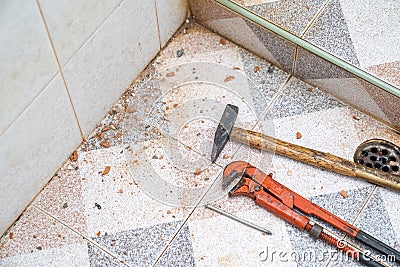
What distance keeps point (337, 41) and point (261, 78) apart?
20 centimetres

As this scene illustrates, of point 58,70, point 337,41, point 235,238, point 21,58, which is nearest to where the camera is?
point 21,58

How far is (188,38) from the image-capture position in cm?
152

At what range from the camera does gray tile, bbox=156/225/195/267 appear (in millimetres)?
1244

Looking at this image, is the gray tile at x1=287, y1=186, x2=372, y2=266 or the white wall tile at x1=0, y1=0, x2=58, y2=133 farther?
the gray tile at x1=287, y1=186, x2=372, y2=266

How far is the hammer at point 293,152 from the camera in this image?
129 cm

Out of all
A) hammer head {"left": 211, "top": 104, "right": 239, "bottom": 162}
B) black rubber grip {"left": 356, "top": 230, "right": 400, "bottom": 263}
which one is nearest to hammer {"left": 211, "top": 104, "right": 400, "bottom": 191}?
hammer head {"left": 211, "top": 104, "right": 239, "bottom": 162}

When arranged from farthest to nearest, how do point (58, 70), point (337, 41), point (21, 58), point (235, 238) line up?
1. point (337, 41)
2. point (235, 238)
3. point (58, 70)
4. point (21, 58)

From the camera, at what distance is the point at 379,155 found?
1.35m

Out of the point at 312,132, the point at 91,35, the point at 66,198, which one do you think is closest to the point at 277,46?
the point at 312,132

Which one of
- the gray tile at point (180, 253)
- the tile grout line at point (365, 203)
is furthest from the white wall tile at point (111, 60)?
the tile grout line at point (365, 203)

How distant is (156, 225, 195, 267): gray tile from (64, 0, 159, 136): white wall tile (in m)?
0.33

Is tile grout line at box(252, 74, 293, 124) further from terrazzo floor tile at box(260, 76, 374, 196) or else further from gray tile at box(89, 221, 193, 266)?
gray tile at box(89, 221, 193, 266)

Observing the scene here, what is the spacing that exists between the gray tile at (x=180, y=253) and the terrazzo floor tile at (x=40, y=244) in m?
0.16

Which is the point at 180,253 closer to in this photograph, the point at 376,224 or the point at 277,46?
the point at 376,224
